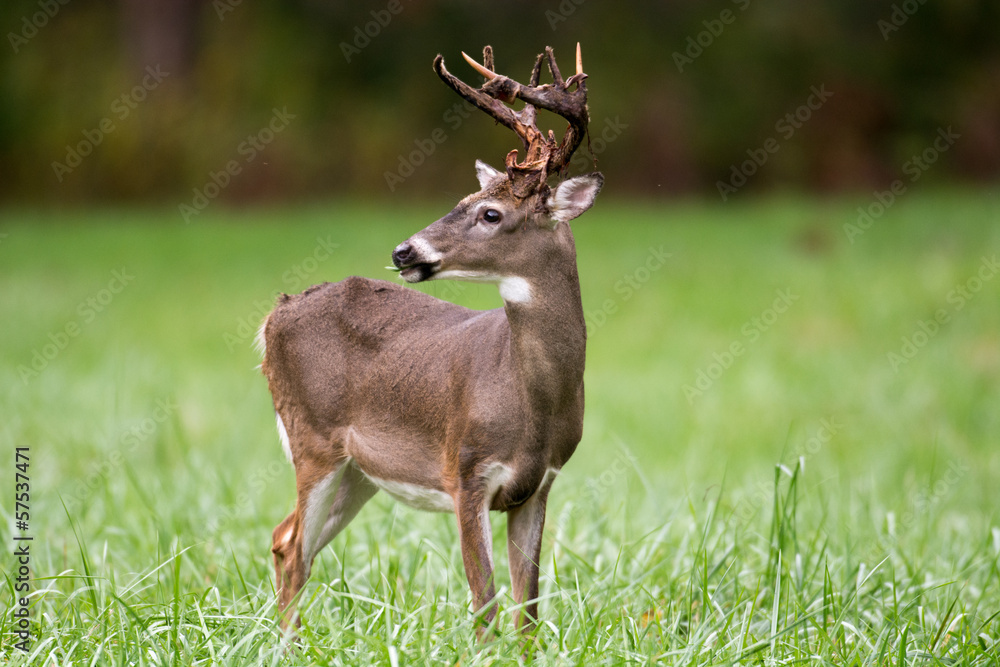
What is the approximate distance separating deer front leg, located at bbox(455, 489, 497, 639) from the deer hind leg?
0.60 metres

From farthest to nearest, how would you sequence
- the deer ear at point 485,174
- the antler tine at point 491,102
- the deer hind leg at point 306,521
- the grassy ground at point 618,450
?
the deer hind leg at point 306,521, the grassy ground at point 618,450, the deer ear at point 485,174, the antler tine at point 491,102

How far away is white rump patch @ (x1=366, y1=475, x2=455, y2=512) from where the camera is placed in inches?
144

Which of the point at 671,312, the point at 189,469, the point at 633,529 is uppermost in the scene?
the point at 189,469

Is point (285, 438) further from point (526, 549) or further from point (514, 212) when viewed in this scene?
point (514, 212)

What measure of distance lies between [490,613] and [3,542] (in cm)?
249

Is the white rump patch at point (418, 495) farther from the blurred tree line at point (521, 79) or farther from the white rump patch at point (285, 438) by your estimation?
the blurred tree line at point (521, 79)

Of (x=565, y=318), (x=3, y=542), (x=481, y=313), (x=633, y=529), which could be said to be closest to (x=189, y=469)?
(x=3, y=542)

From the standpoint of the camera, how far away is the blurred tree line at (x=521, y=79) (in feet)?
63.6

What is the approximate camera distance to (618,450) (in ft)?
25.1

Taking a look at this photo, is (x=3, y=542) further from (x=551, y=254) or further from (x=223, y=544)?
(x=551, y=254)

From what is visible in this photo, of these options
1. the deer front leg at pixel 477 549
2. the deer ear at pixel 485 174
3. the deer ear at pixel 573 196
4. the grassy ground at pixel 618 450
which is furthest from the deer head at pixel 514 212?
the grassy ground at pixel 618 450

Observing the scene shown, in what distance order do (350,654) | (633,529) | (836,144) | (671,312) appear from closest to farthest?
(350,654) → (633,529) → (671,312) → (836,144)

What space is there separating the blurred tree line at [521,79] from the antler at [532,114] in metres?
15.3

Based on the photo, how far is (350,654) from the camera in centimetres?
343
